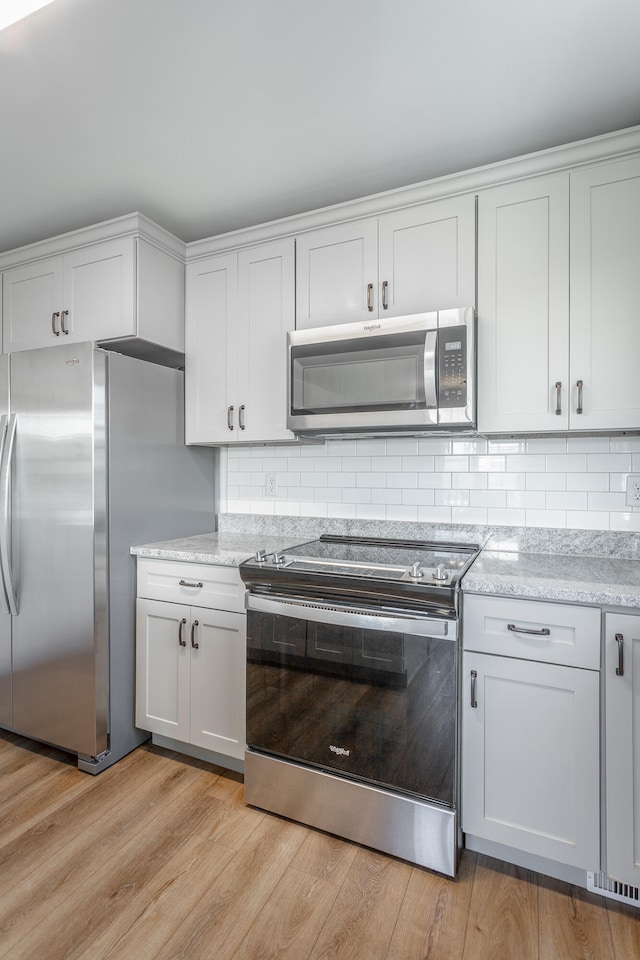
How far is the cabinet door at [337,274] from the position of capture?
222 centimetres

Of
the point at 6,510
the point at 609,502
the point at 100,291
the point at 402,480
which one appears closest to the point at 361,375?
the point at 402,480

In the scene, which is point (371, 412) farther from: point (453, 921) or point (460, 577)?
point (453, 921)

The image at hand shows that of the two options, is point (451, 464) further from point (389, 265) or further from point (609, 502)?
point (389, 265)

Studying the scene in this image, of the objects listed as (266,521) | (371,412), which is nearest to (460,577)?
(371,412)

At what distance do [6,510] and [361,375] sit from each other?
5.68ft

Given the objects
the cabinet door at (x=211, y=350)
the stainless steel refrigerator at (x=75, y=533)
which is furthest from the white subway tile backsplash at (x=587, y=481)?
the stainless steel refrigerator at (x=75, y=533)

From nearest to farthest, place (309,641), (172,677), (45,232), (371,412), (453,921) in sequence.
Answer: (453,921)
(309,641)
(371,412)
(172,677)
(45,232)

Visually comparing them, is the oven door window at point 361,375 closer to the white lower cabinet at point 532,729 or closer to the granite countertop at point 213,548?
the granite countertop at point 213,548

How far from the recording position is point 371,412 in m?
2.13

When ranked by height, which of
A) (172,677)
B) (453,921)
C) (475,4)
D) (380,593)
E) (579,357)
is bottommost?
(453,921)

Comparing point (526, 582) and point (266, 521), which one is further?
point (266, 521)

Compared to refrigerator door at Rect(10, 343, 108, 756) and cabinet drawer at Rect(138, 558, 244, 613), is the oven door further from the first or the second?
refrigerator door at Rect(10, 343, 108, 756)

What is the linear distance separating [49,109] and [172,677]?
7.28 ft

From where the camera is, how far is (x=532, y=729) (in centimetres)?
159
